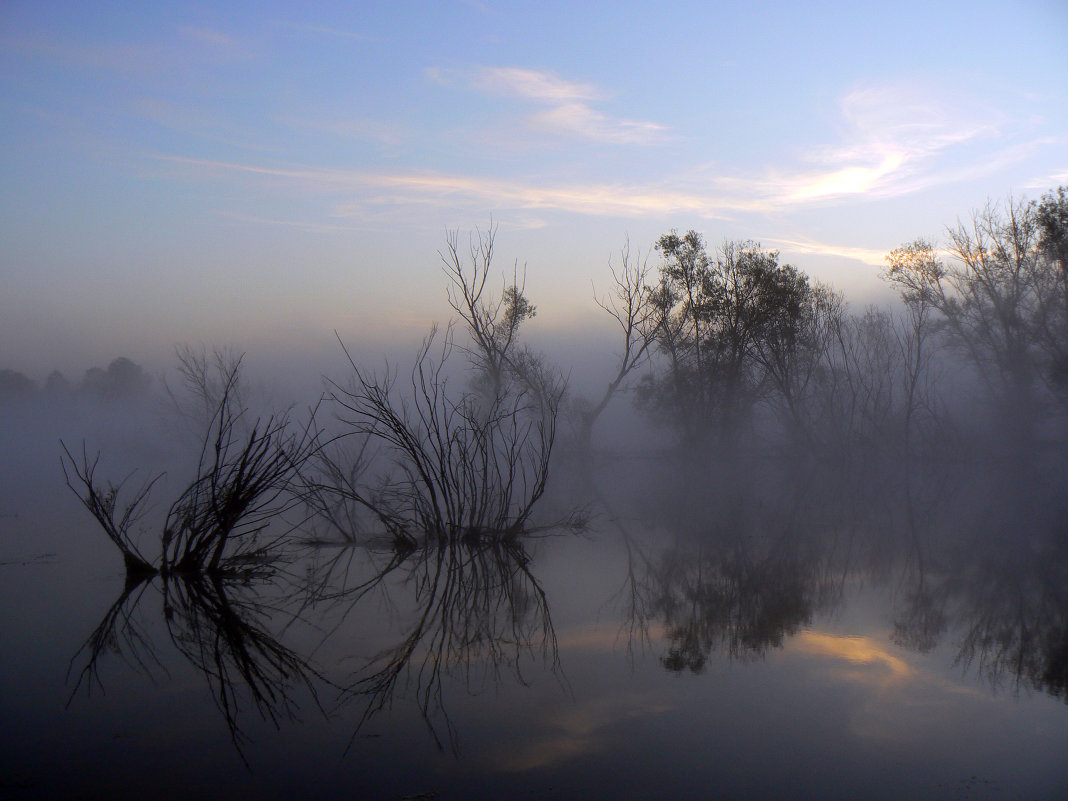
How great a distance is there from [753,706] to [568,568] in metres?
4.75

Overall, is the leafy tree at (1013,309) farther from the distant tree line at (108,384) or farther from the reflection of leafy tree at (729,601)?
the distant tree line at (108,384)

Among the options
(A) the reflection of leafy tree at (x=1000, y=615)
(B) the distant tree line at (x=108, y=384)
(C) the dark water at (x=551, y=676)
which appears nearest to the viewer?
(C) the dark water at (x=551, y=676)

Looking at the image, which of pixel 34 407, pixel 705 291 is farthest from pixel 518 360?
pixel 34 407

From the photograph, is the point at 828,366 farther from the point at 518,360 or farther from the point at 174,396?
the point at 174,396

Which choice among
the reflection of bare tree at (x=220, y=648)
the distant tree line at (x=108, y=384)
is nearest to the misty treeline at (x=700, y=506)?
the reflection of bare tree at (x=220, y=648)

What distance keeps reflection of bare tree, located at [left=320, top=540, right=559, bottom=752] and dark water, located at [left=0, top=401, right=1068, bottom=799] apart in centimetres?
3

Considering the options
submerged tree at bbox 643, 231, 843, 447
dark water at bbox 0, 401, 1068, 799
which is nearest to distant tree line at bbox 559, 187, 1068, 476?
submerged tree at bbox 643, 231, 843, 447

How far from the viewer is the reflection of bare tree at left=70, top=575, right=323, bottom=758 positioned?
4.74m

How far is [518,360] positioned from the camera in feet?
100

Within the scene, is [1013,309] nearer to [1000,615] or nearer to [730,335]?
[730,335]

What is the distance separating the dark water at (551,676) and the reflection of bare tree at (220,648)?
0.03 m

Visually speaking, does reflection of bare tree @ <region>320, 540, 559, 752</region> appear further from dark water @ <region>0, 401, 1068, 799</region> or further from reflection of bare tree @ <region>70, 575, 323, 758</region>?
reflection of bare tree @ <region>70, 575, 323, 758</region>

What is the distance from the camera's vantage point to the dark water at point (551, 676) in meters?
3.65

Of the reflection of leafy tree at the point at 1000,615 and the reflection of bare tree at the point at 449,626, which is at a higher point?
the reflection of leafy tree at the point at 1000,615
